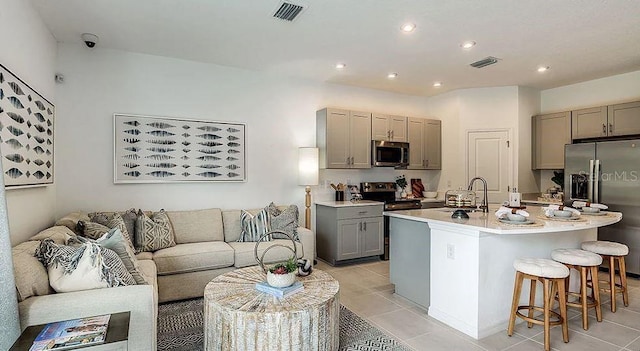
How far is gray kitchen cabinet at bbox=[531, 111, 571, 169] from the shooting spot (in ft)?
16.7

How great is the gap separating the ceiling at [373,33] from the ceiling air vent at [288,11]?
0.18 ft

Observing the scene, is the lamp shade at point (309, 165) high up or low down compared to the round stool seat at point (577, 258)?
up

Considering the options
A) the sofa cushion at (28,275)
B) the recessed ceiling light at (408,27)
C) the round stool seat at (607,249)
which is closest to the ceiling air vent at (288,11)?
the recessed ceiling light at (408,27)

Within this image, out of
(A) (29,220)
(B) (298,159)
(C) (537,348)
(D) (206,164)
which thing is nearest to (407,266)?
(C) (537,348)

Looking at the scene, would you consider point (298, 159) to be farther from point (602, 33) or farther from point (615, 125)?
point (615, 125)

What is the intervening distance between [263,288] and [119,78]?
10.4 feet

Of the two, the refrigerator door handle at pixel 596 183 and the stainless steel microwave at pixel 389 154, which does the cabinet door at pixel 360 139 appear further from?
the refrigerator door handle at pixel 596 183

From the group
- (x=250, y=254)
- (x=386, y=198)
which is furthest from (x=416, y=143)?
(x=250, y=254)

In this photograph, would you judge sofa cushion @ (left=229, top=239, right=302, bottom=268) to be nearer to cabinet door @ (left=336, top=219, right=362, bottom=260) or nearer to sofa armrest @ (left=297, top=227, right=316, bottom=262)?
sofa armrest @ (left=297, top=227, right=316, bottom=262)

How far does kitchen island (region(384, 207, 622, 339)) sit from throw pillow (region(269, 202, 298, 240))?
145cm

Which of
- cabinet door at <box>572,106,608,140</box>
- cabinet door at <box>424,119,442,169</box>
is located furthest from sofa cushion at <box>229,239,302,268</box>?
cabinet door at <box>572,106,608,140</box>

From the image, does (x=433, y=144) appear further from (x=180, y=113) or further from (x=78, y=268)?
(x=78, y=268)

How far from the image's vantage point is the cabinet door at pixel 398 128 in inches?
214

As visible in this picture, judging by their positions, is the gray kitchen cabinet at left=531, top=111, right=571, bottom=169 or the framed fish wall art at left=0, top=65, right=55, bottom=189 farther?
the gray kitchen cabinet at left=531, top=111, right=571, bottom=169
